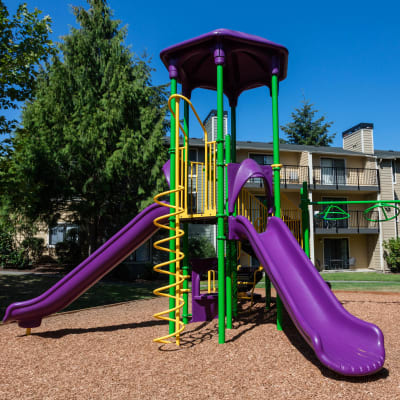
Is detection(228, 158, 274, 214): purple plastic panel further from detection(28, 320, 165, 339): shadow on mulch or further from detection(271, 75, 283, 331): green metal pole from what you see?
detection(28, 320, 165, 339): shadow on mulch

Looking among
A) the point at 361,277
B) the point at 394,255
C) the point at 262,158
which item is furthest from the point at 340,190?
the point at 361,277

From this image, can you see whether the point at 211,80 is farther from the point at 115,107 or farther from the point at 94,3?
the point at 94,3

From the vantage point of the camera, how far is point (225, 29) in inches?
255

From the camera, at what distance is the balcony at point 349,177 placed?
25133 millimetres

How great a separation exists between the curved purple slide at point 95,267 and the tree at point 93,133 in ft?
28.6

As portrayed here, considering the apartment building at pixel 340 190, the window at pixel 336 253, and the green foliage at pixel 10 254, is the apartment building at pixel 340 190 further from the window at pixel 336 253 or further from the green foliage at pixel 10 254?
the green foliage at pixel 10 254

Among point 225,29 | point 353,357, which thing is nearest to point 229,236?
point 353,357

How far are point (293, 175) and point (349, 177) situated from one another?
433 centimetres

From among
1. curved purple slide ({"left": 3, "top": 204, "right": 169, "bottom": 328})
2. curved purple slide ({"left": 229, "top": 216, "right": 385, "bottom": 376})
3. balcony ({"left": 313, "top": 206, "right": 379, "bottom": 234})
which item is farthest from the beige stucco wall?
curved purple slide ({"left": 3, "top": 204, "right": 169, "bottom": 328})

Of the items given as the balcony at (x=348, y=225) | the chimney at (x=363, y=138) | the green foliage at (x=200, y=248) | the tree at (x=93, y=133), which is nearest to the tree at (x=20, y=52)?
the tree at (x=93, y=133)

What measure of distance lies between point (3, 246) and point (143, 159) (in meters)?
11.7

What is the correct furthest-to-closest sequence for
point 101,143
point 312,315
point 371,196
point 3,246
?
point 371,196 < point 3,246 < point 101,143 < point 312,315

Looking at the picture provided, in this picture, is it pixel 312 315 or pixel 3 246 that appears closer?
pixel 312 315

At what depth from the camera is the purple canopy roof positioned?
6.53 metres
